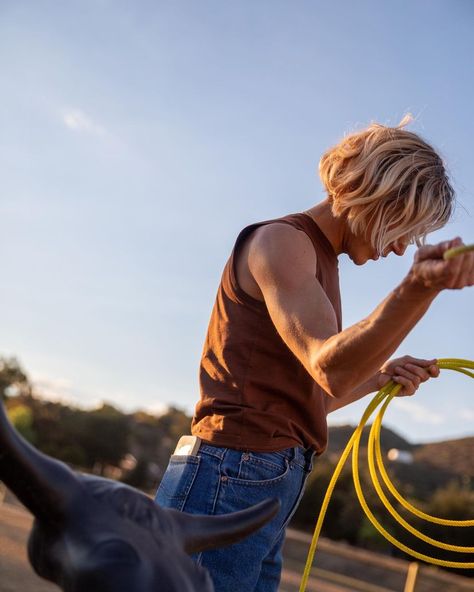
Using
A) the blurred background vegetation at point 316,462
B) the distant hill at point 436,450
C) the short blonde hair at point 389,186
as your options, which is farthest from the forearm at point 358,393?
the distant hill at point 436,450

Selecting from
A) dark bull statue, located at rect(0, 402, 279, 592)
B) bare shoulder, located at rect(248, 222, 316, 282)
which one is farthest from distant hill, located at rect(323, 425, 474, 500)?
dark bull statue, located at rect(0, 402, 279, 592)

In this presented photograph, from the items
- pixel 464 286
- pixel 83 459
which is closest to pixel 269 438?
pixel 464 286

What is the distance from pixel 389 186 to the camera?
7.81 ft

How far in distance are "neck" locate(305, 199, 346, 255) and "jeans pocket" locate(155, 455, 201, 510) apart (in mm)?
→ 869

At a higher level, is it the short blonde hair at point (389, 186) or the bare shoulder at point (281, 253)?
the short blonde hair at point (389, 186)

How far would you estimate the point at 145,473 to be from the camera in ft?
102

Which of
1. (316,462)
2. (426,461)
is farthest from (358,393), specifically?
(426,461)

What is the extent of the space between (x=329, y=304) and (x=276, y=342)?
0.41 metres

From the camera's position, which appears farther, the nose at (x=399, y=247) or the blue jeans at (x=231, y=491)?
the nose at (x=399, y=247)

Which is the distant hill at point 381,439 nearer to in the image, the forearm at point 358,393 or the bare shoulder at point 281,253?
the forearm at point 358,393

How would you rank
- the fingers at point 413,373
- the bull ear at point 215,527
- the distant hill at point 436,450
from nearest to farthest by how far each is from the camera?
the bull ear at point 215,527
the fingers at point 413,373
the distant hill at point 436,450

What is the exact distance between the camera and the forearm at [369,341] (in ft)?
5.74

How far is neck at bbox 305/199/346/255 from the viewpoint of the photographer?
8.73 feet

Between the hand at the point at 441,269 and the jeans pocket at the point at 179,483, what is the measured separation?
106 cm
